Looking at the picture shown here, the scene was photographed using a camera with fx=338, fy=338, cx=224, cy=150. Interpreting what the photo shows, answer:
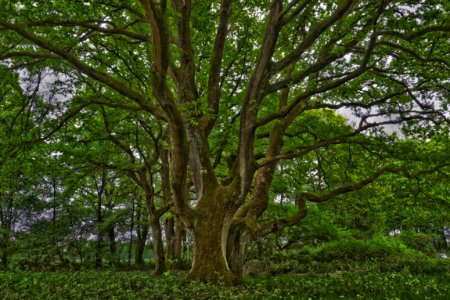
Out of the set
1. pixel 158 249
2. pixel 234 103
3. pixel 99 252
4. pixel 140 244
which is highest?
pixel 234 103

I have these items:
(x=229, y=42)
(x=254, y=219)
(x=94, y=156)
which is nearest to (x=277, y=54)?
(x=229, y=42)

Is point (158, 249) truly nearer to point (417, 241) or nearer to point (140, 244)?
point (140, 244)

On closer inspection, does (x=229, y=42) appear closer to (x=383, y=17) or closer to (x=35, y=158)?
(x=383, y=17)

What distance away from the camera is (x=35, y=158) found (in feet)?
50.9

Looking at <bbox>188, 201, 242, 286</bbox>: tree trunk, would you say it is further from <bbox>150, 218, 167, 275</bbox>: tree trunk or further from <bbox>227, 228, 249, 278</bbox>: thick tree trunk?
<bbox>150, 218, 167, 275</bbox>: tree trunk

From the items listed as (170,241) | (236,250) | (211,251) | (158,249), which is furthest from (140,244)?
(211,251)

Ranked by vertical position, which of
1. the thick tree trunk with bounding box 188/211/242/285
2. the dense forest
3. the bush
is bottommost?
the bush

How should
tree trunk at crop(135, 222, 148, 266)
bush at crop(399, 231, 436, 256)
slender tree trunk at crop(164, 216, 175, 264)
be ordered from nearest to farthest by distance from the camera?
1. slender tree trunk at crop(164, 216, 175, 264)
2. tree trunk at crop(135, 222, 148, 266)
3. bush at crop(399, 231, 436, 256)

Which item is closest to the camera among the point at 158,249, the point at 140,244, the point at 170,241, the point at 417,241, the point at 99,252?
the point at 158,249

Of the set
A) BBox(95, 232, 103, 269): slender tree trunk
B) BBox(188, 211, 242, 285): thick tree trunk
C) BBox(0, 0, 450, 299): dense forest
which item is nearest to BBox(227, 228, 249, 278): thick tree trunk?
BBox(0, 0, 450, 299): dense forest

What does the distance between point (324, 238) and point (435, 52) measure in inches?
698

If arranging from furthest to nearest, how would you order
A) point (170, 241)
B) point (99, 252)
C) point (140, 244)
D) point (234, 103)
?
1. point (140, 244)
2. point (99, 252)
3. point (170, 241)
4. point (234, 103)

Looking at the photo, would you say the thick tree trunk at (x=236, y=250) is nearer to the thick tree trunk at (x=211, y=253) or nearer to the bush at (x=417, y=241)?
the thick tree trunk at (x=211, y=253)

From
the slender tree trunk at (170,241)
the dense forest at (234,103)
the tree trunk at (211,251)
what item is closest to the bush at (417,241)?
the dense forest at (234,103)
